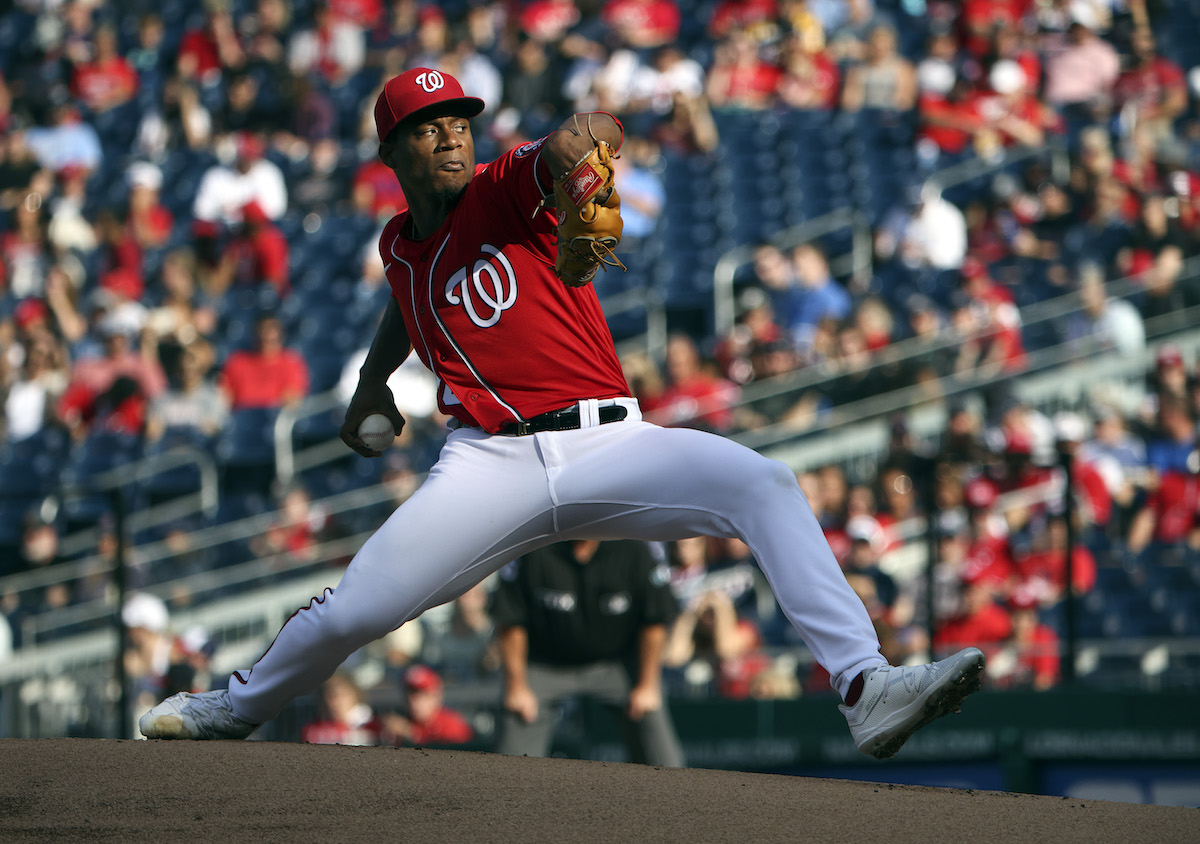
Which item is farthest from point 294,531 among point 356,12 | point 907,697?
point 356,12

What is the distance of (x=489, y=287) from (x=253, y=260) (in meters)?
8.43

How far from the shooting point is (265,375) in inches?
400

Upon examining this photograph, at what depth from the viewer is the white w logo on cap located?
12.1 feet

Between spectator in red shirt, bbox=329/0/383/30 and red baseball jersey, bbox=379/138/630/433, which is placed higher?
spectator in red shirt, bbox=329/0/383/30

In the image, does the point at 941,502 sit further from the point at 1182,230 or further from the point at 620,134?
the point at 620,134

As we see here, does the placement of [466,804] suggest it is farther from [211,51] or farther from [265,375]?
[211,51]

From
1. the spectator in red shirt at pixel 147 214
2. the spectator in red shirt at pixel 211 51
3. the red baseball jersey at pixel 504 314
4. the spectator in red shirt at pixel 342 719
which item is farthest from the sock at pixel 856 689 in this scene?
the spectator in red shirt at pixel 211 51

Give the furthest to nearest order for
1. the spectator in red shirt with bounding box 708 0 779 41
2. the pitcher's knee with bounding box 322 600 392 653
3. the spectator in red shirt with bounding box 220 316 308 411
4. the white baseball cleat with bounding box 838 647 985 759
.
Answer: the spectator in red shirt with bounding box 708 0 779 41
the spectator in red shirt with bounding box 220 316 308 411
the pitcher's knee with bounding box 322 600 392 653
the white baseball cleat with bounding box 838 647 985 759

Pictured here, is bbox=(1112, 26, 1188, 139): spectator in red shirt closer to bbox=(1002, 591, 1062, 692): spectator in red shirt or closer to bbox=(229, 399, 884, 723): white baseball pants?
bbox=(1002, 591, 1062, 692): spectator in red shirt

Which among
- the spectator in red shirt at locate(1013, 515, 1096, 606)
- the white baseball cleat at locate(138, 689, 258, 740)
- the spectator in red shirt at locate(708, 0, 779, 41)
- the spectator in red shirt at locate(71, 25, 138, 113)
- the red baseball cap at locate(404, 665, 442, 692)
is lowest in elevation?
the white baseball cleat at locate(138, 689, 258, 740)

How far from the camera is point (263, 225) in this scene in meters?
11.7

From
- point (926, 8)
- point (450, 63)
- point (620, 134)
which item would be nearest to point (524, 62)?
point (450, 63)

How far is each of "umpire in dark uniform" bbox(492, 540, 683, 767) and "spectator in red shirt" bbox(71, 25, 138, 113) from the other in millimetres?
9563

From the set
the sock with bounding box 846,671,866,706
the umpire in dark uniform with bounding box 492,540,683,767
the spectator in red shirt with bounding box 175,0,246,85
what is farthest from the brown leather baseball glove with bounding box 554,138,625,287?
the spectator in red shirt with bounding box 175,0,246,85
